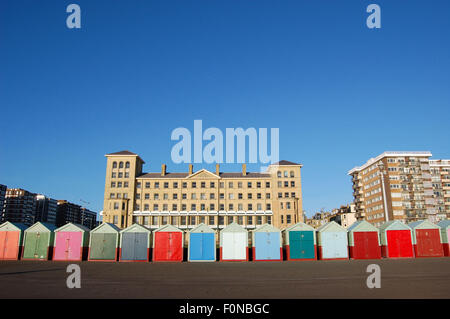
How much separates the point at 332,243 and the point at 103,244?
25.4m

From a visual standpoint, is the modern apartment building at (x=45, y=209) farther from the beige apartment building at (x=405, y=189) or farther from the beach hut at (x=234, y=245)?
the beach hut at (x=234, y=245)

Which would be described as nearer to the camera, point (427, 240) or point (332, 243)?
point (332, 243)

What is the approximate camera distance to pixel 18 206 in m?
159

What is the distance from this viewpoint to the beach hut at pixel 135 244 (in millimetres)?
35250

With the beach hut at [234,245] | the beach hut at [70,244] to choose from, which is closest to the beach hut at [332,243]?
the beach hut at [234,245]

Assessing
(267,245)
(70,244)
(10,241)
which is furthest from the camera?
(10,241)

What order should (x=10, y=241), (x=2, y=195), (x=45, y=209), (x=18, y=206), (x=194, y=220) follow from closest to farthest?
(x=10, y=241), (x=194, y=220), (x=2, y=195), (x=18, y=206), (x=45, y=209)

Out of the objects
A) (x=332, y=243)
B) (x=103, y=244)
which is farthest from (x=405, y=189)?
(x=103, y=244)

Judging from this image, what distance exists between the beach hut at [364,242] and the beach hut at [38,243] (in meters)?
33.6

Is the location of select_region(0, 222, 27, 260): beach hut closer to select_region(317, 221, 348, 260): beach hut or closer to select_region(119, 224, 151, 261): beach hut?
select_region(119, 224, 151, 261): beach hut

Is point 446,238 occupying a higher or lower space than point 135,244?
higher

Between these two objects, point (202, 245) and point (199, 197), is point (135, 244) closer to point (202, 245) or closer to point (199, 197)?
point (202, 245)
